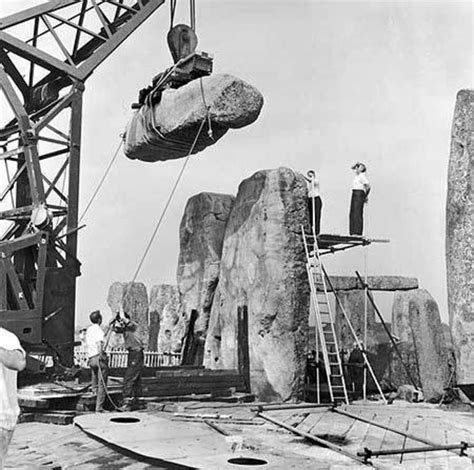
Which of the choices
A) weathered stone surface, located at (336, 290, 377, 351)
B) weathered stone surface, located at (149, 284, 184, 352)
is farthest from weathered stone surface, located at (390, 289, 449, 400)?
weathered stone surface, located at (149, 284, 184, 352)

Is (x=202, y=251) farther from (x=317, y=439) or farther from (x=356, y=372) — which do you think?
(x=317, y=439)

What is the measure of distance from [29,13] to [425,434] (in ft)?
31.0

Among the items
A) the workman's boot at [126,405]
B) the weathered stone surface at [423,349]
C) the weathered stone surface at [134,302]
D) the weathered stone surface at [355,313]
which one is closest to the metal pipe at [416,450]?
the workman's boot at [126,405]

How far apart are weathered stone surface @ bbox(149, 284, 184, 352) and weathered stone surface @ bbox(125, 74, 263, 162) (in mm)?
3091

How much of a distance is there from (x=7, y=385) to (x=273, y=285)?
23.4 ft

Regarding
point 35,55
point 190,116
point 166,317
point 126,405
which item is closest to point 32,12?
point 35,55

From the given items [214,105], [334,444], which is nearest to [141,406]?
[334,444]

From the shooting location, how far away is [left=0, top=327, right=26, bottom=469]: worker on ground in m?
4.12

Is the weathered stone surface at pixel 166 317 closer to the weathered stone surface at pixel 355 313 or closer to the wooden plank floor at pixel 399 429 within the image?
the weathered stone surface at pixel 355 313

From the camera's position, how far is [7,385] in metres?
4.18

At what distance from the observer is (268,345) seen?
11016 mm

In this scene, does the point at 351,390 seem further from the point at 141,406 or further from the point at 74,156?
the point at 74,156

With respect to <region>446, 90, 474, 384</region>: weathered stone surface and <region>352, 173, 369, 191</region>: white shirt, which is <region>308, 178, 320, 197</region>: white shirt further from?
<region>446, 90, 474, 384</region>: weathered stone surface

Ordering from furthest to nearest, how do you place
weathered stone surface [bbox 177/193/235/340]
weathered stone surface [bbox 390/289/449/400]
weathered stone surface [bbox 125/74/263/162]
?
weathered stone surface [bbox 177/193/235/340]
weathered stone surface [bbox 390/289/449/400]
weathered stone surface [bbox 125/74/263/162]
